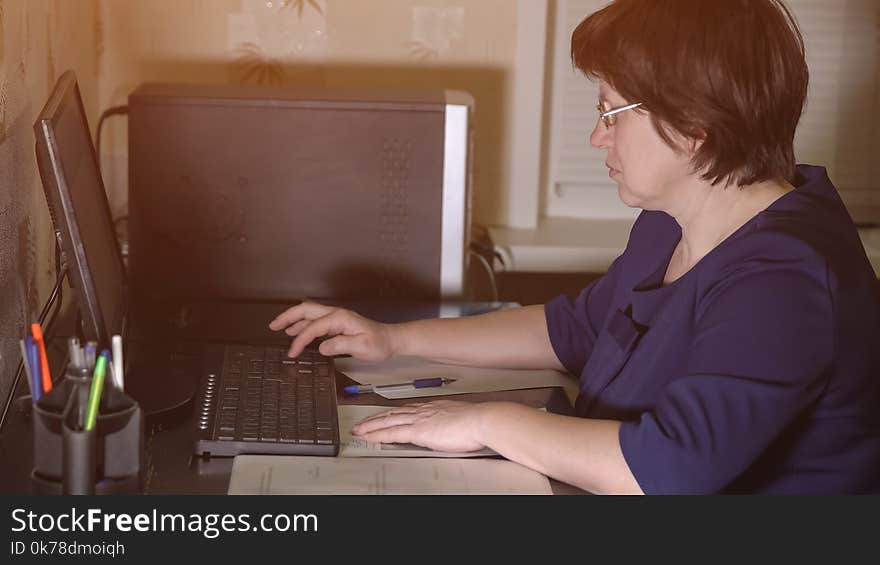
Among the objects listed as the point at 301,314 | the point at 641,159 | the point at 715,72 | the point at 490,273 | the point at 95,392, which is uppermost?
the point at 715,72

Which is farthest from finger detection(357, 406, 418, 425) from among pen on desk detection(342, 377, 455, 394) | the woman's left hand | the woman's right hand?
the woman's right hand

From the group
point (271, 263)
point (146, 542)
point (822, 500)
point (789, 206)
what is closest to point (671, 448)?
point (822, 500)

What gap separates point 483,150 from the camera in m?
2.55

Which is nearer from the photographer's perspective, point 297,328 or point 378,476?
point 378,476

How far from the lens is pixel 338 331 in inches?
64.7

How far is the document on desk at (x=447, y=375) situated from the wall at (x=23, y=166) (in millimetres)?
432

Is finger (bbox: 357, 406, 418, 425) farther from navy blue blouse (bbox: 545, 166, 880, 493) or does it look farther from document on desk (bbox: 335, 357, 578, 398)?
navy blue blouse (bbox: 545, 166, 880, 493)

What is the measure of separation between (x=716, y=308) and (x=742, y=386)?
0.33 feet

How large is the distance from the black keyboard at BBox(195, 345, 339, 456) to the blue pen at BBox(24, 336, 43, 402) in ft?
0.90

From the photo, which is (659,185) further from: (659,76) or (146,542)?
(146,542)

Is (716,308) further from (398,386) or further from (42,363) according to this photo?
(42,363)

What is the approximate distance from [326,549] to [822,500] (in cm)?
46

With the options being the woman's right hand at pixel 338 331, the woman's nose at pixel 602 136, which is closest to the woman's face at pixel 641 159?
the woman's nose at pixel 602 136

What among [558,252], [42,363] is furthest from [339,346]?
[558,252]
